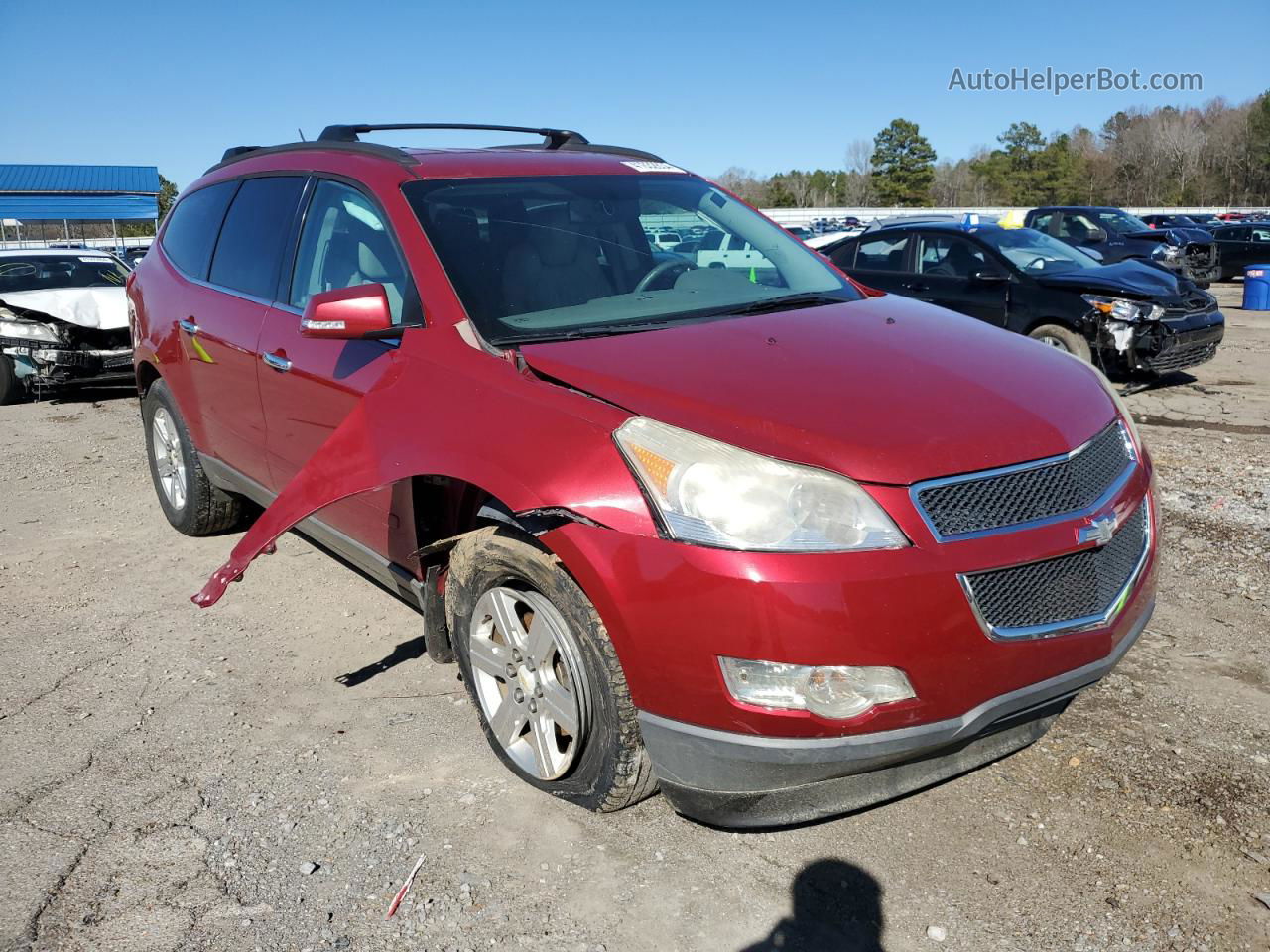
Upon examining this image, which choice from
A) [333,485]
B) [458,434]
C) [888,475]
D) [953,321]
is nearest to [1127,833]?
[888,475]

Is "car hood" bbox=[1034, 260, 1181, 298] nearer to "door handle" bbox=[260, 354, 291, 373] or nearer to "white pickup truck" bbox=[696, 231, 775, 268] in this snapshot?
"white pickup truck" bbox=[696, 231, 775, 268]

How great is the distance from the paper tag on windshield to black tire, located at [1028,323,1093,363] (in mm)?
5702

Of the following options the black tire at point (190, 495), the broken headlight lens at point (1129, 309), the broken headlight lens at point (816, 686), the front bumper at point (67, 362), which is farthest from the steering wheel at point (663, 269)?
the front bumper at point (67, 362)

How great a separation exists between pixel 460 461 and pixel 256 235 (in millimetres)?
2143

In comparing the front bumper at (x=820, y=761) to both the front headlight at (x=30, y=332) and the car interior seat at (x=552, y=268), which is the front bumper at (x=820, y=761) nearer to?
the car interior seat at (x=552, y=268)

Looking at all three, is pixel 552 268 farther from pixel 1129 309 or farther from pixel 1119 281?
pixel 1119 281

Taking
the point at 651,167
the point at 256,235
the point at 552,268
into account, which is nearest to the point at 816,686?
the point at 552,268

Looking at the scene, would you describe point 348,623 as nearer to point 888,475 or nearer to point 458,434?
point 458,434

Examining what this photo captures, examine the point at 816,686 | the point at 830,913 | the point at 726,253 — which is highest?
the point at 726,253

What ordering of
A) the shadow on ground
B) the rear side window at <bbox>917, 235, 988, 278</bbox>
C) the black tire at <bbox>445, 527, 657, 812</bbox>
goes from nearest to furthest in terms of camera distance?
the shadow on ground < the black tire at <bbox>445, 527, 657, 812</bbox> < the rear side window at <bbox>917, 235, 988, 278</bbox>

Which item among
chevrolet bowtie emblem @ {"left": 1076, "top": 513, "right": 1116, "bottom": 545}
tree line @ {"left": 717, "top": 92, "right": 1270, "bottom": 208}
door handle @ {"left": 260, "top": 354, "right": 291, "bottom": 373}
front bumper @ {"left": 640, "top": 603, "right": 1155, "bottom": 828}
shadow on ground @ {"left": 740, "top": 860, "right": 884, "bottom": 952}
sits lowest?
shadow on ground @ {"left": 740, "top": 860, "right": 884, "bottom": 952}

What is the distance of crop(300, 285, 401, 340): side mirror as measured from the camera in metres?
3.03

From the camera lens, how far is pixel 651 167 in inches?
166

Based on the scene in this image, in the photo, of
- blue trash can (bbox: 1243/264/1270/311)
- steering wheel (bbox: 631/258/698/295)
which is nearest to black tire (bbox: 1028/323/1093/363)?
steering wheel (bbox: 631/258/698/295)
